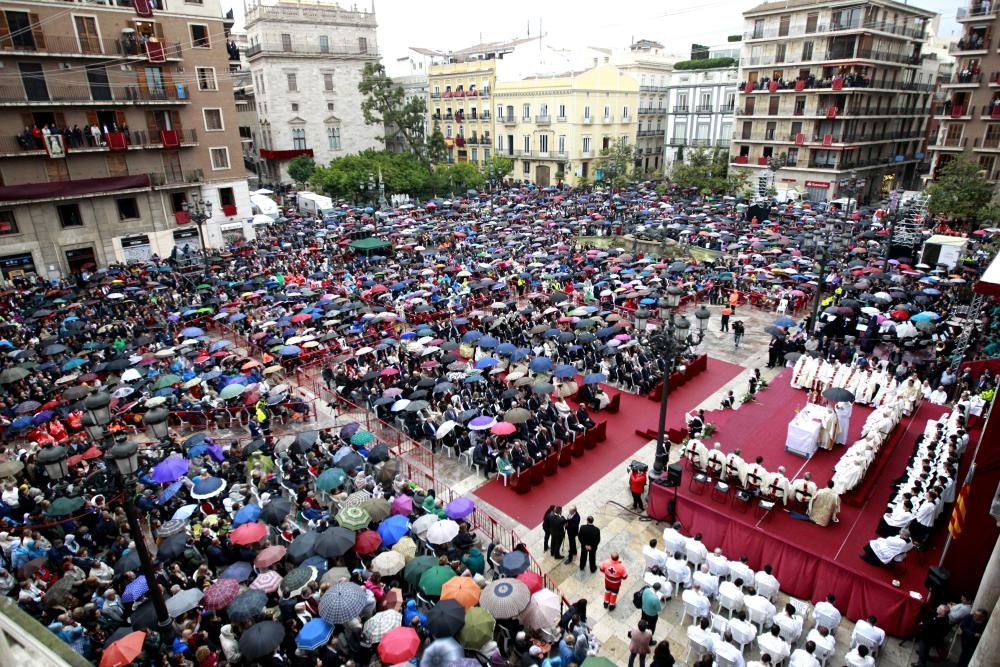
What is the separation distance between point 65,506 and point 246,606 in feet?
19.5

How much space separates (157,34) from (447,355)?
98.3 feet

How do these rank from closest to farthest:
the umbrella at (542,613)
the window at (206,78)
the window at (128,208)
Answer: the umbrella at (542,613) < the window at (128,208) < the window at (206,78)

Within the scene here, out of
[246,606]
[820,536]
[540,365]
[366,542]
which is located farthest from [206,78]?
[820,536]

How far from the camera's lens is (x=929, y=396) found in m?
18.3

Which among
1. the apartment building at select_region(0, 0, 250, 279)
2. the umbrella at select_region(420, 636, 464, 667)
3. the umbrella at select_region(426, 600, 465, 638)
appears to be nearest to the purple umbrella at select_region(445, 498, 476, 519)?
the umbrella at select_region(426, 600, 465, 638)

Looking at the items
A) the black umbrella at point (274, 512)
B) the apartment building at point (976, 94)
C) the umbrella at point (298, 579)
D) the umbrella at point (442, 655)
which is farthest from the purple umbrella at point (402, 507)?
the apartment building at point (976, 94)

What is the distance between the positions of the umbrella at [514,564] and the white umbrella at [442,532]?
1.23 meters

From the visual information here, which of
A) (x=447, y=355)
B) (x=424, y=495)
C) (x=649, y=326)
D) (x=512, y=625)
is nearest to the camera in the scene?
(x=512, y=625)

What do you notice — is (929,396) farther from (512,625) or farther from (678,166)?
(678,166)

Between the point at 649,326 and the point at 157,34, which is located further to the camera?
the point at 157,34

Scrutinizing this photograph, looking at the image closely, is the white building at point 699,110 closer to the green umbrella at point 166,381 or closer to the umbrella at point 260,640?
the green umbrella at point 166,381

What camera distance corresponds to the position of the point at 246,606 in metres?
9.79

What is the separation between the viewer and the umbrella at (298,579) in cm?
1049

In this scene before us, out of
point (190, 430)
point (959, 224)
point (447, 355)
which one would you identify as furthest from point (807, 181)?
point (190, 430)
